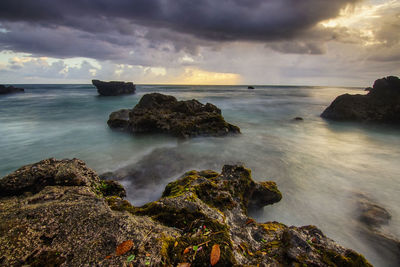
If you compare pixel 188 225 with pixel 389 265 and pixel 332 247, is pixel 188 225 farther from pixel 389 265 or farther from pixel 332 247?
pixel 389 265

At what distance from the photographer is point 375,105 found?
20.1 meters

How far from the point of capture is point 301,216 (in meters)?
5.97

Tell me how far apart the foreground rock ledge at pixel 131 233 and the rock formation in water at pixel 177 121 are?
970cm

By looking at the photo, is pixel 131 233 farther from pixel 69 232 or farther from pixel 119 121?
pixel 119 121

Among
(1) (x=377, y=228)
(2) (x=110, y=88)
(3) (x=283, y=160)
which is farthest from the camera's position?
(2) (x=110, y=88)

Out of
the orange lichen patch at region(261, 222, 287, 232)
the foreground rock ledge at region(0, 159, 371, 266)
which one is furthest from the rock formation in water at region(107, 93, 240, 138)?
the orange lichen patch at region(261, 222, 287, 232)

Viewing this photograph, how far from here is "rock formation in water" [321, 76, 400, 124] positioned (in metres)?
19.2

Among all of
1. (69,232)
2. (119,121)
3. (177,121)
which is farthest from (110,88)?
(69,232)

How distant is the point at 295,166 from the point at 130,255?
31.0ft

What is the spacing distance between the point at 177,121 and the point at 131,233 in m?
12.2

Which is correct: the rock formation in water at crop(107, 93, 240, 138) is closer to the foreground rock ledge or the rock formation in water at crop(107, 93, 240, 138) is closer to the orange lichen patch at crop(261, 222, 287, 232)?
the foreground rock ledge

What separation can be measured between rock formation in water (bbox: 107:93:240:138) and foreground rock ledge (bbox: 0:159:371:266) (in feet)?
31.8

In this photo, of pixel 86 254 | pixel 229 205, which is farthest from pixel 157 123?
pixel 86 254

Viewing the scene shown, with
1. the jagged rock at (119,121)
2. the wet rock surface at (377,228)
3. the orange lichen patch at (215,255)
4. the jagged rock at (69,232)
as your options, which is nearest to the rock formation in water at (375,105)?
the wet rock surface at (377,228)
